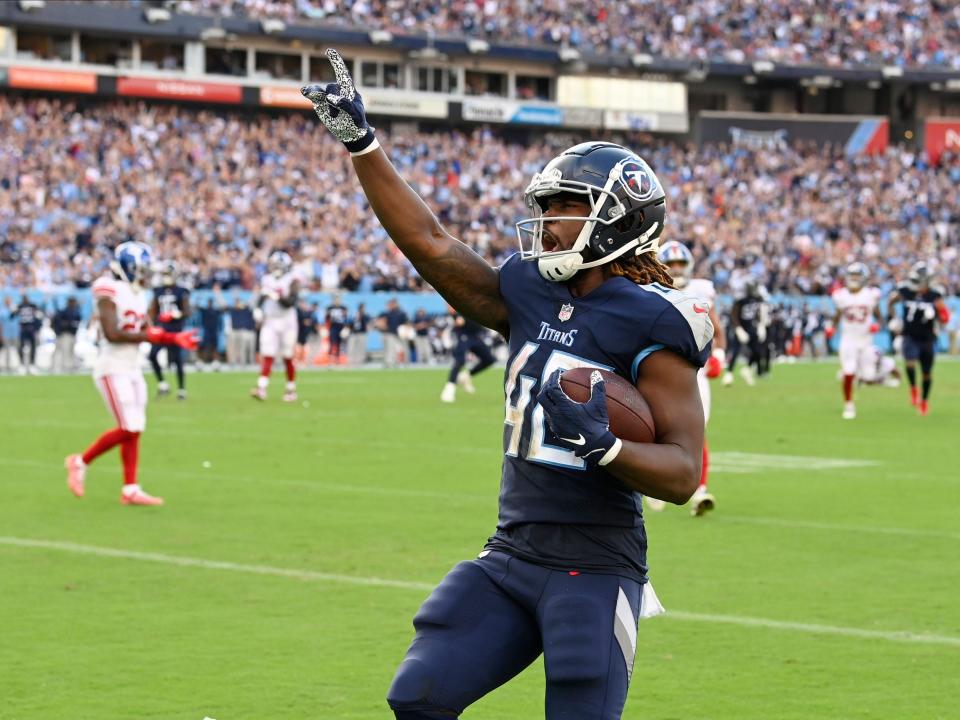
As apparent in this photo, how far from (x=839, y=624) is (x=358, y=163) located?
4.54 m

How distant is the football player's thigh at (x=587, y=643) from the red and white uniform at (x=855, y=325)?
54.4 ft

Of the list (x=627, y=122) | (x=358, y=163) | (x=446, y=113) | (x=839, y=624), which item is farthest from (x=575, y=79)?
(x=358, y=163)

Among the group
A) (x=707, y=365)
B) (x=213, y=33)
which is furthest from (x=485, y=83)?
(x=707, y=365)

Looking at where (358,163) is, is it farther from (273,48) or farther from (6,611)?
(273,48)

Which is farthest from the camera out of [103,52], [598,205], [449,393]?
[103,52]

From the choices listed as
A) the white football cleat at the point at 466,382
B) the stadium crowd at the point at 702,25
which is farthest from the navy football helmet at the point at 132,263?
the stadium crowd at the point at 702,25

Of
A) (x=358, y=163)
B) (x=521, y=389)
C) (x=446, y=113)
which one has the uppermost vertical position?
(x=446, y=113)

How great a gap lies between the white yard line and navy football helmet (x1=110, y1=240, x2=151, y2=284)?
2617mm

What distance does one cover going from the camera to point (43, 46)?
4309 cm

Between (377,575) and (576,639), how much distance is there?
5.19m

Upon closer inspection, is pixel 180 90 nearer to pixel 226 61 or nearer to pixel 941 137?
pixel 226 61

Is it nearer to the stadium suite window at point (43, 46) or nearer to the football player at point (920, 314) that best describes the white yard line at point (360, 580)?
the football player at point (920, 314)

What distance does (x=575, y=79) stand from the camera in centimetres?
5231

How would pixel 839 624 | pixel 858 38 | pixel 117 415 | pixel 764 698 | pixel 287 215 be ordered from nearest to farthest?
pixel 764 698 < pixel 839 624 < pixel 117 415 < pixel 287 215 < pixel 858 38
